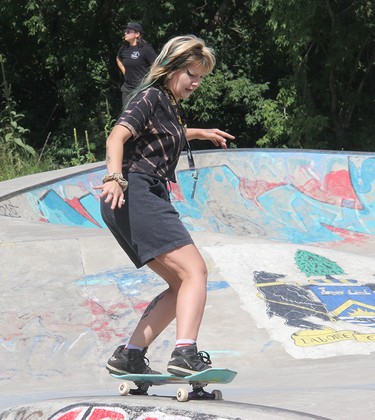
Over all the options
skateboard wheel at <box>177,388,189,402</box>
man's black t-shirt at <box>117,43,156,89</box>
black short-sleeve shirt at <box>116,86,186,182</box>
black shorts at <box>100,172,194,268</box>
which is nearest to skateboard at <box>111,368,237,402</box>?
skateboard wheel at <box>177,388,189,402</box>

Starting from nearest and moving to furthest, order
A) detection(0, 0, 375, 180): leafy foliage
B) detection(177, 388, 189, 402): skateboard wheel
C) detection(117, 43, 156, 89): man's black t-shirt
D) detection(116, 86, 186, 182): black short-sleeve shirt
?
detection(177, 388, 189, 402): skateboard wheel
detection(116, 86, 186, 182): black short-sleeve shirt
detection(117, 43, 156, 89): man's black t-shirt
detection(0, 0, 375, 180): leafy foliage

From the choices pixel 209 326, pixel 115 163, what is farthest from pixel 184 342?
pixel 209 326

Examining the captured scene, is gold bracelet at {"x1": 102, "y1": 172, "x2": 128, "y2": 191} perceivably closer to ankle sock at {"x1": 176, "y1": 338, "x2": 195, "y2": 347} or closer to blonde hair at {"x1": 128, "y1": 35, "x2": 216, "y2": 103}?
blonde hair at {"x1": 128, "y1": 35, "x2": 216, "y2": 103}

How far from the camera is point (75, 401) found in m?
3.13

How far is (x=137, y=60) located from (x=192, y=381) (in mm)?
7733

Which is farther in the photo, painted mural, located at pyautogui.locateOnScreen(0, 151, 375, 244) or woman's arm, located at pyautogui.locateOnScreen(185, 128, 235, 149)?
painted mural, located at pyautogui.locateOnScreen(0, 151, 375, 244)

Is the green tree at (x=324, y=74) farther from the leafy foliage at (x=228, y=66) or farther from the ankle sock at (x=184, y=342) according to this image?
the ankle sock at (x=184, y=342)

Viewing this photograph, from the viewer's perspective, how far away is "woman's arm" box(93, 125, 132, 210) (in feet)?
10.1

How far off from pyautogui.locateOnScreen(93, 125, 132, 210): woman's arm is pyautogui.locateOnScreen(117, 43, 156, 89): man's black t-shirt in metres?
7.20

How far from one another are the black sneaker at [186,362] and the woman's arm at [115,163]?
0.61 meters

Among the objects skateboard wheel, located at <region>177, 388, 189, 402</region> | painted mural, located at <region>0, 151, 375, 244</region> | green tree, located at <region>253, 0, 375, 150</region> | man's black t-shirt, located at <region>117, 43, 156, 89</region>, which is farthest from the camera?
green tree, located at <region>253, 0, 375, 150</region>

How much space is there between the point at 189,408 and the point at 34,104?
1968 cm

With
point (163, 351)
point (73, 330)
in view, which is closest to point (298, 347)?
point (163, 351)

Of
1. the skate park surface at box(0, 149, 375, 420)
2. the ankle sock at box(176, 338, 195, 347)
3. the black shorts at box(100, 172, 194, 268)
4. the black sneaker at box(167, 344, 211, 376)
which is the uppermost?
the black shorts at box(100, 172, 194, 268)
